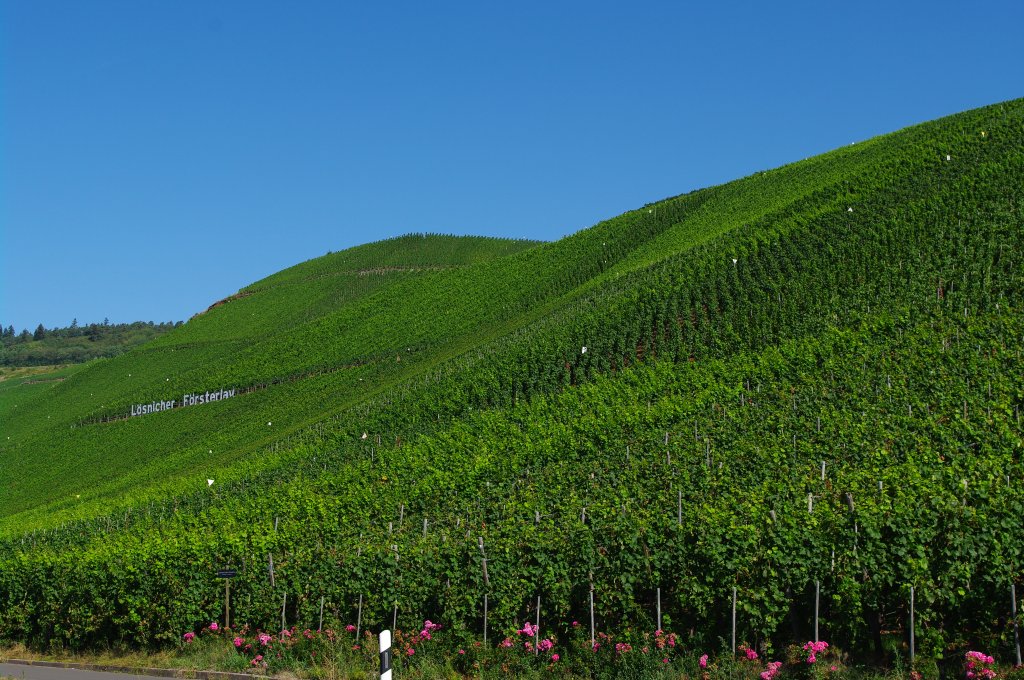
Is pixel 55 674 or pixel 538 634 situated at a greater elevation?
pixel 538 634

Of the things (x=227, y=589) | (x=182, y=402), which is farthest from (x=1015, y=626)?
(x=182, y=402)

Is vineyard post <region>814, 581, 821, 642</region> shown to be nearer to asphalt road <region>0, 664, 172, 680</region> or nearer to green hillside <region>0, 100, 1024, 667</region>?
green hillside <region>0, 100, 1024, 667</region>

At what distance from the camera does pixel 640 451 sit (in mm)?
31891

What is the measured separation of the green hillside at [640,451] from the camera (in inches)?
712

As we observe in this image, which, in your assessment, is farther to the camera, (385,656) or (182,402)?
(182,402)

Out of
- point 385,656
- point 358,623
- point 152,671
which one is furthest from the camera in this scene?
point 152,671

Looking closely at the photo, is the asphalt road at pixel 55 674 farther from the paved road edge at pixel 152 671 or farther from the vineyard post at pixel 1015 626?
the vineyard post at pixel 1015 626

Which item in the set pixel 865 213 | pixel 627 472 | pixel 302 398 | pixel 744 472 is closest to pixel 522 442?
pixel 627 472

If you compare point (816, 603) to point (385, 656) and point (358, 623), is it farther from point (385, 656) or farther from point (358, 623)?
Answer: point (358, 623)

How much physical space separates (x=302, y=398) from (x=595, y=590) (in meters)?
51.2

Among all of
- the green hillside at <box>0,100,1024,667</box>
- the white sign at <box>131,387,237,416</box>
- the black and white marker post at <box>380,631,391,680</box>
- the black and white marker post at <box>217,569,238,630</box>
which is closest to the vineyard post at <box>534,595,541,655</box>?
the green hillside at <box>0,100,1024,667</box>

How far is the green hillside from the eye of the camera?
1808 centimetres

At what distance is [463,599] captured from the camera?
66.5 feet

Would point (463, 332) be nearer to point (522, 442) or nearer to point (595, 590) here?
point (522, 442)
